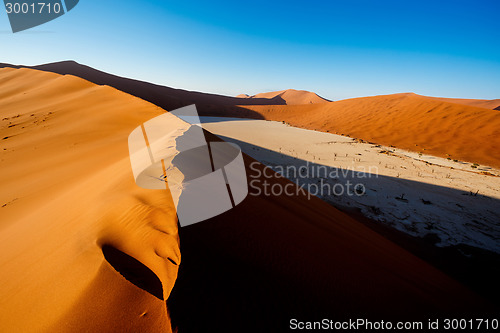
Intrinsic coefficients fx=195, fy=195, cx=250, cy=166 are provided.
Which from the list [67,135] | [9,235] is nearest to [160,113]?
[67,135]

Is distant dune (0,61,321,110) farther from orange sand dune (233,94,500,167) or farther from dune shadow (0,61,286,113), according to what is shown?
orange sand dune (233,94,500,167)

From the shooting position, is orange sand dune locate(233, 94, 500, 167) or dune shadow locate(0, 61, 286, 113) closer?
orange sand dune locate(233, 94, 500, 167)

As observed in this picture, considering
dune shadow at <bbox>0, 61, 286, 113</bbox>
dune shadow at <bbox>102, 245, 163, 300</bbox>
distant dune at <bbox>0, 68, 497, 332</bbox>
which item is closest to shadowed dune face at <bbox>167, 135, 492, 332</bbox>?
distant dune at <bbox>0, 68, 497, 332</bbox>

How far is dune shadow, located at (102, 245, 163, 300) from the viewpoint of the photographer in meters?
1.03

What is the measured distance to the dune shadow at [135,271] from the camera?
3.38 feet

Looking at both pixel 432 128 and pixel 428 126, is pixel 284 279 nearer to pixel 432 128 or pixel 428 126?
pixel 432 128

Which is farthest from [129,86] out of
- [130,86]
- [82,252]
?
[82,252]

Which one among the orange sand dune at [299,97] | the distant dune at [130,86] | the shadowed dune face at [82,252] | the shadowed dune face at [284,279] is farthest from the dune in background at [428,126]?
the orange sand dune at [299,97]

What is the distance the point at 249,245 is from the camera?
1521mm

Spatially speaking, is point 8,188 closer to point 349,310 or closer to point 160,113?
point 160,113

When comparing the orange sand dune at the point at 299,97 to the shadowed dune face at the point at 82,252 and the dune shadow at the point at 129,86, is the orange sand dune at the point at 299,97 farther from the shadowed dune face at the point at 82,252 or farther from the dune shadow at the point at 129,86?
the shadowed dune face at the point at 82,252

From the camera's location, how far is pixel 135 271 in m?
1.09

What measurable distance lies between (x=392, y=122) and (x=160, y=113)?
63.5 feet

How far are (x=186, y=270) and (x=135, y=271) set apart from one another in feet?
0.93
